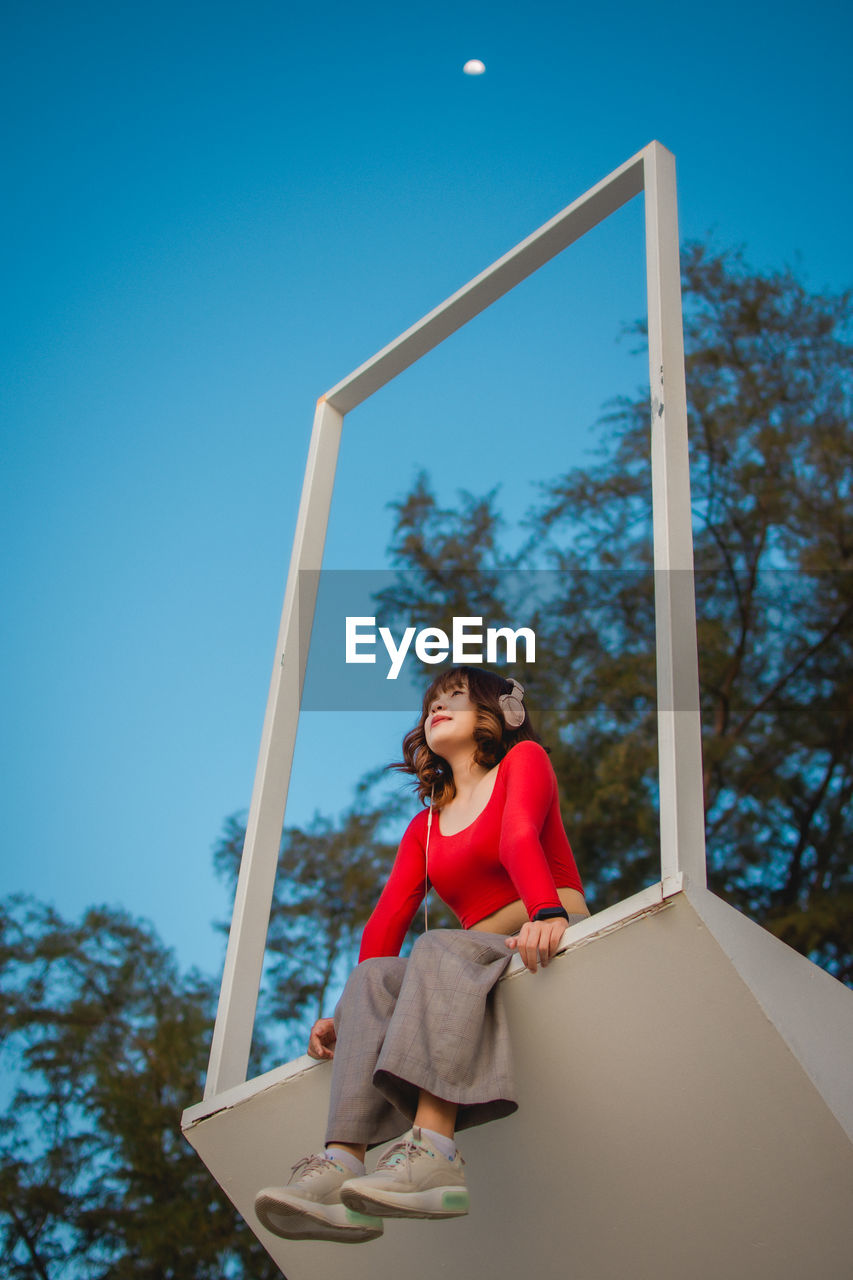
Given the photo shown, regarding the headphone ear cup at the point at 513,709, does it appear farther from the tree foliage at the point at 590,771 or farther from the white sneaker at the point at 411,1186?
the tree foliage at the point at 590,771

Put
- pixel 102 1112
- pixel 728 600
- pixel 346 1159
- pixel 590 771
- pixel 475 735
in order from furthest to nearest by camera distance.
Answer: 1. pixel 728 600
2. pixel 590 771
3. pixel 102 1112
4. pixel 475 735
5. pixel 346 1159

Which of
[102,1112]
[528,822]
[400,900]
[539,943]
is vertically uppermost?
[528,822]

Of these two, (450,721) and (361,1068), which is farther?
(450,721)

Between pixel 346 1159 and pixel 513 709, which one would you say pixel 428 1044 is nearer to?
pixel 346 1159

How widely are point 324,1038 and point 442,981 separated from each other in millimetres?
397

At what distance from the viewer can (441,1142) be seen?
1.63 meters

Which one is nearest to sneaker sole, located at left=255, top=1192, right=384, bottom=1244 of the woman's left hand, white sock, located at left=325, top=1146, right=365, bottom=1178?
white sock, located at left=325, top=1146, right=365, bottom=1178

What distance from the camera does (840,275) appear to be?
8.96 m

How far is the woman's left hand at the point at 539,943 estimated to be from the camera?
171 centimetres

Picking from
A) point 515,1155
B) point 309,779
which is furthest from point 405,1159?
point 309,779

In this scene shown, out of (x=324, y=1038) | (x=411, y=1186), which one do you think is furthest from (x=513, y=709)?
(x=411, y=1186)

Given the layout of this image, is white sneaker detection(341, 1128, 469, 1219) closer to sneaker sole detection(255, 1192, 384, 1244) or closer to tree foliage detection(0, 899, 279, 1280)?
sneaker sole detection(255, 1192, 384, 1244)

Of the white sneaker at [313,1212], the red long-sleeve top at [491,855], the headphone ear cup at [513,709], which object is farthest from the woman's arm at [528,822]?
the white sneaker at [313,1212]

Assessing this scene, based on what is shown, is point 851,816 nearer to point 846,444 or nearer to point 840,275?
point 846,444
